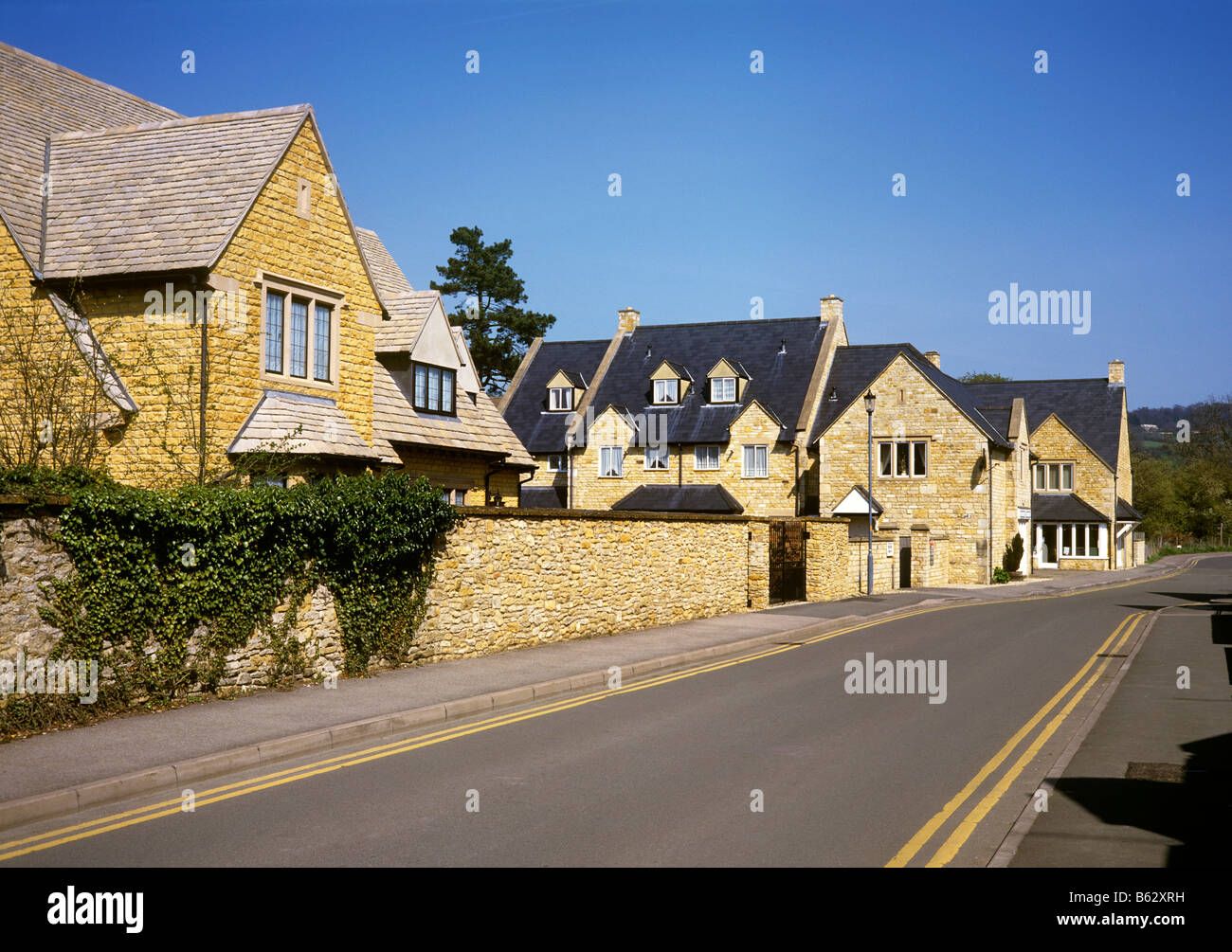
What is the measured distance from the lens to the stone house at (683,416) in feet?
172

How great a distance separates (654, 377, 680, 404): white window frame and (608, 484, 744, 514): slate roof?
Answer: 502cm

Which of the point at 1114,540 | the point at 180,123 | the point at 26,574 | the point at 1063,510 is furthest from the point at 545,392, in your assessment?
the point at 26,574

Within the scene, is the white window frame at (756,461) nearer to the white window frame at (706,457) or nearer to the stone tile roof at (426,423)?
the white window frame at (706,457)

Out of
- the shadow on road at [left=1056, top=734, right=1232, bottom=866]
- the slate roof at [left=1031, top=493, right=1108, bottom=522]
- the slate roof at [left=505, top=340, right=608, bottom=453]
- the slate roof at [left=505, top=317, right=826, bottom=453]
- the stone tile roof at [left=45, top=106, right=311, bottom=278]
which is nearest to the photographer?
the shadow on road at [left=1056, top=734, right=1232, bottom=866]

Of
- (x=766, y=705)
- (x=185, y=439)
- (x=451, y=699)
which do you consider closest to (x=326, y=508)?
(x=451, y=699)

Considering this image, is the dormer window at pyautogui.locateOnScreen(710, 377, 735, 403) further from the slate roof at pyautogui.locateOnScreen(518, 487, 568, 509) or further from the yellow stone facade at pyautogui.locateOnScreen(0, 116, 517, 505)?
the yellow stone facade at pyautogui.locateOnScreen(0, 116, 517, 505)

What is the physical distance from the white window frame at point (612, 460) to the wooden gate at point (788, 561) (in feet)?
78.6

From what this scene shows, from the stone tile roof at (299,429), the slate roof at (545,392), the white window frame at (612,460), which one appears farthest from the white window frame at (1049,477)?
the stone tile roof at (299,429)

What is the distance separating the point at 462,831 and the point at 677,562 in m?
16.0

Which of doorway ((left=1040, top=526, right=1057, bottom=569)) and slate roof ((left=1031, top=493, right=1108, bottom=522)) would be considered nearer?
slate roof ((left=1031, top=493, right=1108, bottom=522))

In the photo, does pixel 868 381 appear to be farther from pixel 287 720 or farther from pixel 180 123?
pixel 287 720

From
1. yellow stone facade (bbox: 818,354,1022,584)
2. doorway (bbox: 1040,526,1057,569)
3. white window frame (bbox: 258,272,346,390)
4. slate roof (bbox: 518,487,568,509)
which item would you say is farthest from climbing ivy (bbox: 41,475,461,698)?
doorway (bbox: 1040,526,1057,569)

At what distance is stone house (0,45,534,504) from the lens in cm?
1691

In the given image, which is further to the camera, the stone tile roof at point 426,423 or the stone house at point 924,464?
the stone house at point 924,464
